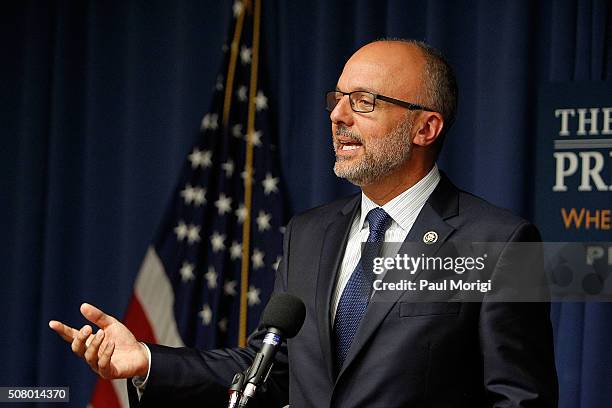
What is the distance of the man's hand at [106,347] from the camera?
2016mm

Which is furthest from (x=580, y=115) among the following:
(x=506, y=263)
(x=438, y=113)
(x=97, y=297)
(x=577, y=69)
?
(x=97, y=297)

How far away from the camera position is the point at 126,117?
13.8 feet

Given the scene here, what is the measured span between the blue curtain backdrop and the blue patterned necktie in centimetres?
141

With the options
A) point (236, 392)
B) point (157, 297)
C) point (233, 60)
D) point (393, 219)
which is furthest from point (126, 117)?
point (236, 392)

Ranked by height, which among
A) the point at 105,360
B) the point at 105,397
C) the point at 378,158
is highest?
the point at 378,158

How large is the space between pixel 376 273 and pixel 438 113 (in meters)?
0.46

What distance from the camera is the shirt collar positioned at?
7.43ft

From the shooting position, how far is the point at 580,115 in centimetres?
335

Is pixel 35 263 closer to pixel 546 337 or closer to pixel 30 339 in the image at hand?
pixel 30 339

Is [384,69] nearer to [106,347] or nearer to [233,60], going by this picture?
[106,347]

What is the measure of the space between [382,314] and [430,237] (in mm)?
218

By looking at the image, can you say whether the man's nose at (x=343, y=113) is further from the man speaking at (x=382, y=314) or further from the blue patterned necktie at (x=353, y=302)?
the blue patterned necktie at (x=353, y=302)

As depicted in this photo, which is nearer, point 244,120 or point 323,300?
point 323,300

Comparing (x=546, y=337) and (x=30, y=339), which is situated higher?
(x=546, y=337)
